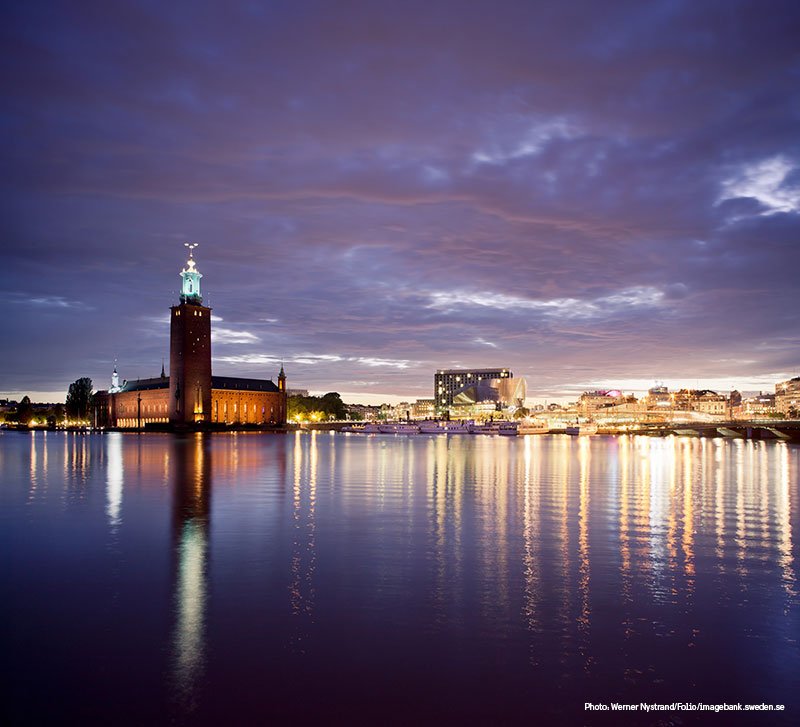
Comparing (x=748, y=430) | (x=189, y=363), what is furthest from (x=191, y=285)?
(x=748, y=430)

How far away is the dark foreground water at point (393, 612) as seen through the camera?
776 cm

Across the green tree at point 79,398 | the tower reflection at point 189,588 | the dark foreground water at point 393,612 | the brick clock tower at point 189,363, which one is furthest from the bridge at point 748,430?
the green tree at point 79,398

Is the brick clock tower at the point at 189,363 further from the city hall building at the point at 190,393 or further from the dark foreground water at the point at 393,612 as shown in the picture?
the dark foreground water at the point at 393,612

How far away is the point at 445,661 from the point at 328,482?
23.5 meters

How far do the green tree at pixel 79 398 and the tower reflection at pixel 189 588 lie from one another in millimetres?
162457

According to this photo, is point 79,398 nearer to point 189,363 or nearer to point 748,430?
point 189,363

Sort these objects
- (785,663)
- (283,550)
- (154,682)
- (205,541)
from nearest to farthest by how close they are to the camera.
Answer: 1. (154,682)
2. (785,663)
3. (283,550)
4. (205,541)

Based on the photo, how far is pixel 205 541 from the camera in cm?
1659

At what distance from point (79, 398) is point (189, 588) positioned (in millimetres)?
180245

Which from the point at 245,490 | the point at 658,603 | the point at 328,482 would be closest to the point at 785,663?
the point at 658,603

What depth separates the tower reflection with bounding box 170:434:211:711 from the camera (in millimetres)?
8414

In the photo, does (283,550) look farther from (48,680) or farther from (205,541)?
(48,680)

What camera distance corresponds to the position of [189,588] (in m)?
12.3

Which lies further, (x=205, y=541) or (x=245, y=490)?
(x=245, y=490)
